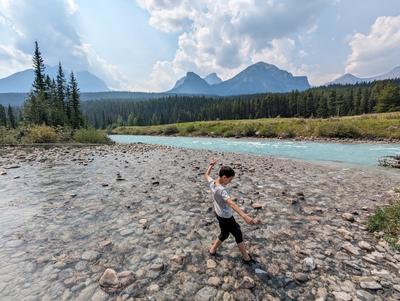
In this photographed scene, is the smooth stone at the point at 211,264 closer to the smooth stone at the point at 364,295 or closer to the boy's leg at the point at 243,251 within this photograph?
the boy's leg at the point at 243,251

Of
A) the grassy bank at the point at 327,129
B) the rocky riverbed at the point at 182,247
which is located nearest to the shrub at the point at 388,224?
the rocky riverbed at the point at 182,247

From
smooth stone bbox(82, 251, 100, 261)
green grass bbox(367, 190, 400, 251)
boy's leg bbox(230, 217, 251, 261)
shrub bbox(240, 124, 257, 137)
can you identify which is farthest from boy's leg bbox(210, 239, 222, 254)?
shrub bbox(240, 124, 257, 137)

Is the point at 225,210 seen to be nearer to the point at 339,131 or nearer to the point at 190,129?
the point at 339,131

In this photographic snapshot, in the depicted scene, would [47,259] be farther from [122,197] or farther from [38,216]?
[122,197]

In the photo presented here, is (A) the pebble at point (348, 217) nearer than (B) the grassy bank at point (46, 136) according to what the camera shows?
Yes

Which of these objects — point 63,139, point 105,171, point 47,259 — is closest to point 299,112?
point 63,139

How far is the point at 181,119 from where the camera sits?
16888 centimetres

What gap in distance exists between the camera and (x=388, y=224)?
6480 millimetres

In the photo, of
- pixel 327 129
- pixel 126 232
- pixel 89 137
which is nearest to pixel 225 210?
pixel 126 232

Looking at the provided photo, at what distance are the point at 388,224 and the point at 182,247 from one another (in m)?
5.57

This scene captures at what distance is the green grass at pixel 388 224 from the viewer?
19.1 feet

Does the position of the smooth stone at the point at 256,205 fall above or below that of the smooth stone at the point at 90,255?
above

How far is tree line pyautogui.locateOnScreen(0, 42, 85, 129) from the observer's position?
47.8 m

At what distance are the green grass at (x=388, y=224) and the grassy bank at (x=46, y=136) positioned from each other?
39054 mm
